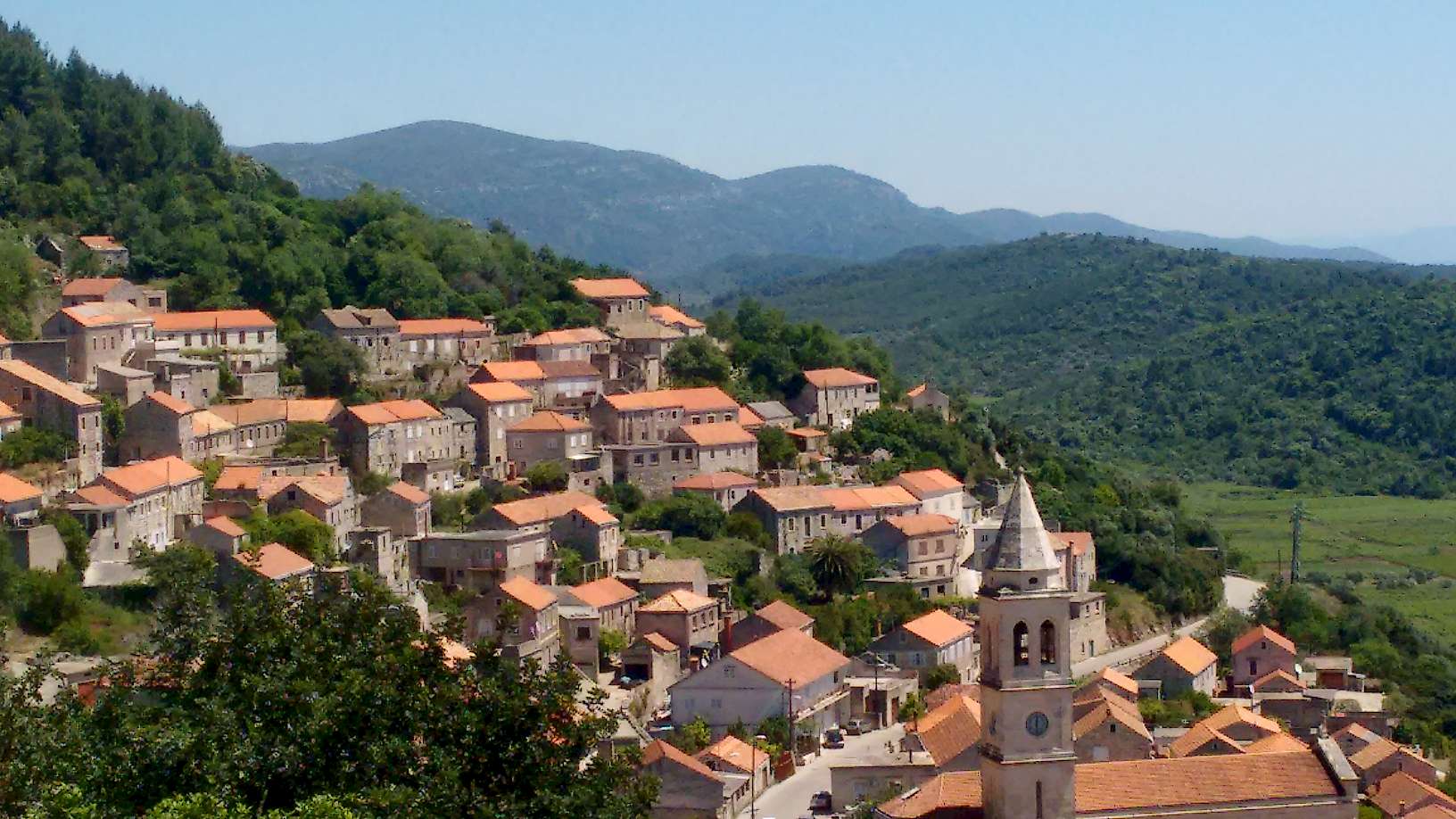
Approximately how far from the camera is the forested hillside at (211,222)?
61219 millimetres

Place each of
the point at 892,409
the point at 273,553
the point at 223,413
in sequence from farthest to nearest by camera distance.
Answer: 1. the point at 892,409
2. the point at 223,413
3. the point at 273,553

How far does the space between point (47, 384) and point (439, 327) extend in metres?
14.9

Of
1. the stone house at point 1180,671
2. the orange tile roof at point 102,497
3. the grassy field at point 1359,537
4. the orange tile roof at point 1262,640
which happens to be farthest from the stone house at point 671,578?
the grassy field at point 1359,537

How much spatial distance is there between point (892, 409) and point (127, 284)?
21.2m

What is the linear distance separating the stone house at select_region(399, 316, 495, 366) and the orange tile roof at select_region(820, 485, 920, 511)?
443 inches

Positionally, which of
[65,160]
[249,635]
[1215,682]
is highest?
[65,160]

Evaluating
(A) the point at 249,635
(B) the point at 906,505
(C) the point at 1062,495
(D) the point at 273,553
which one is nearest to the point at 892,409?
(C) the point at 1062,495

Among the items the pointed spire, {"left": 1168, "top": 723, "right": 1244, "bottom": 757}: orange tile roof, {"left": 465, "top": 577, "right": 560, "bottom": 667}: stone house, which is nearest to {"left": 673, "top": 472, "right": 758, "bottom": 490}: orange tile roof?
{"left": 465, "top": 577, "right": 560, "bottom": 667}: stone house

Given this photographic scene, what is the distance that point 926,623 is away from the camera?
47688mm

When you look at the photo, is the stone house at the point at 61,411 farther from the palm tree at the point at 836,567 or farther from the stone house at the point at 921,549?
the stone house at the point at 921,549

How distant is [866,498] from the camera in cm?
5431

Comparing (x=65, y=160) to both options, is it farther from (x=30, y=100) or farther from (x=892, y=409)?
(x=892, y=409)

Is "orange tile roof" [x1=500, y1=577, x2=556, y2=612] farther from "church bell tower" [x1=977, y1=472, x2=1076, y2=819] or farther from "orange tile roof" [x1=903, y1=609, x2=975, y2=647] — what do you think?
"church bell tower" [x1=977, y1=472, x2=1076, y2=819]

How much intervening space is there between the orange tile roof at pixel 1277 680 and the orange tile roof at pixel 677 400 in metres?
16.1
